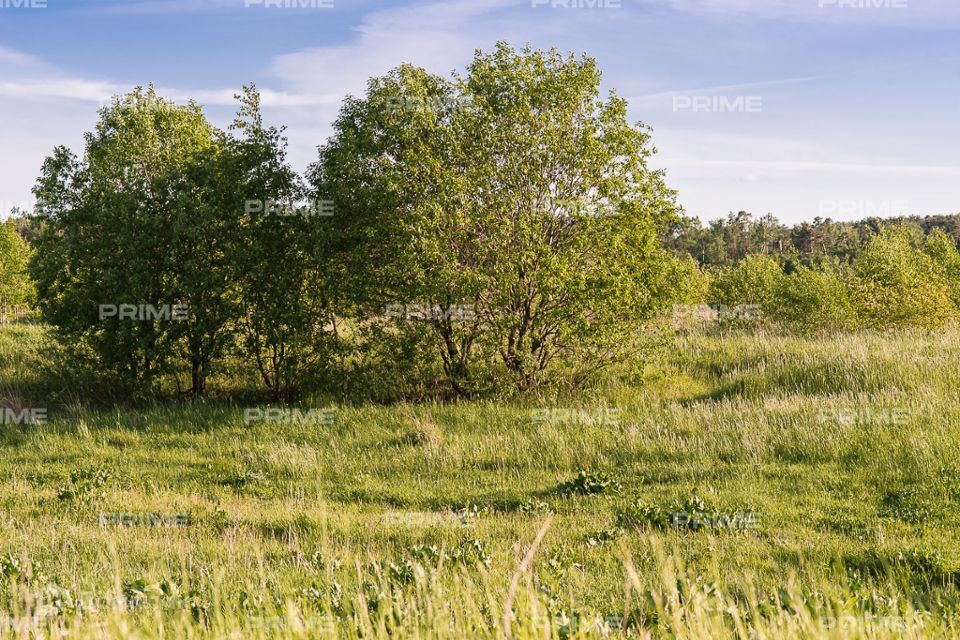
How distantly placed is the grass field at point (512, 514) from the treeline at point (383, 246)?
5.32 ft

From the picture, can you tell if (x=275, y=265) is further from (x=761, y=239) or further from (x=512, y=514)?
(x=761, y=239)

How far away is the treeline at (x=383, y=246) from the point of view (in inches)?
680

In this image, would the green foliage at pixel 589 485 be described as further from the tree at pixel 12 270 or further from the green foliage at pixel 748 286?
the tree at pixel 12 270

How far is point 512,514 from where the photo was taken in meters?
9.55

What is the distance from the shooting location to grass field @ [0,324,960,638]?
180 inches

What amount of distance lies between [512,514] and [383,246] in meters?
9.77

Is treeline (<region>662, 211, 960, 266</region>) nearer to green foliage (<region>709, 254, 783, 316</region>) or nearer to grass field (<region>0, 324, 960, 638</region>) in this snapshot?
green foliage (<region>709, 254, 783, 316</region>)

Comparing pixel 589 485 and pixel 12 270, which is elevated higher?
pixel 12 270

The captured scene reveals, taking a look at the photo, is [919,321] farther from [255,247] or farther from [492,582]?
[492,582]

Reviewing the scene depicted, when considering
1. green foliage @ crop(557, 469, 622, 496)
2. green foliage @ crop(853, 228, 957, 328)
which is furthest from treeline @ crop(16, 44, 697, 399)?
green foliage @ crop(853, 228, 957, 328)

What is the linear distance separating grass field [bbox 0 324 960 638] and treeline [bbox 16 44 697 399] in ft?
5.32

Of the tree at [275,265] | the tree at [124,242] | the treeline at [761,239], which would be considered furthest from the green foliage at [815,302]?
the treeline at [761,239]

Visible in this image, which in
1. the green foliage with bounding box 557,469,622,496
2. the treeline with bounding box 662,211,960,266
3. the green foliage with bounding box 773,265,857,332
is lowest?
the green foliage with bounding box 557,469,622,496

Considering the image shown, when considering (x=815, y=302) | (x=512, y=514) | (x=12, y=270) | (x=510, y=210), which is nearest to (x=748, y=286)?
Result: (x=815, y=302)
